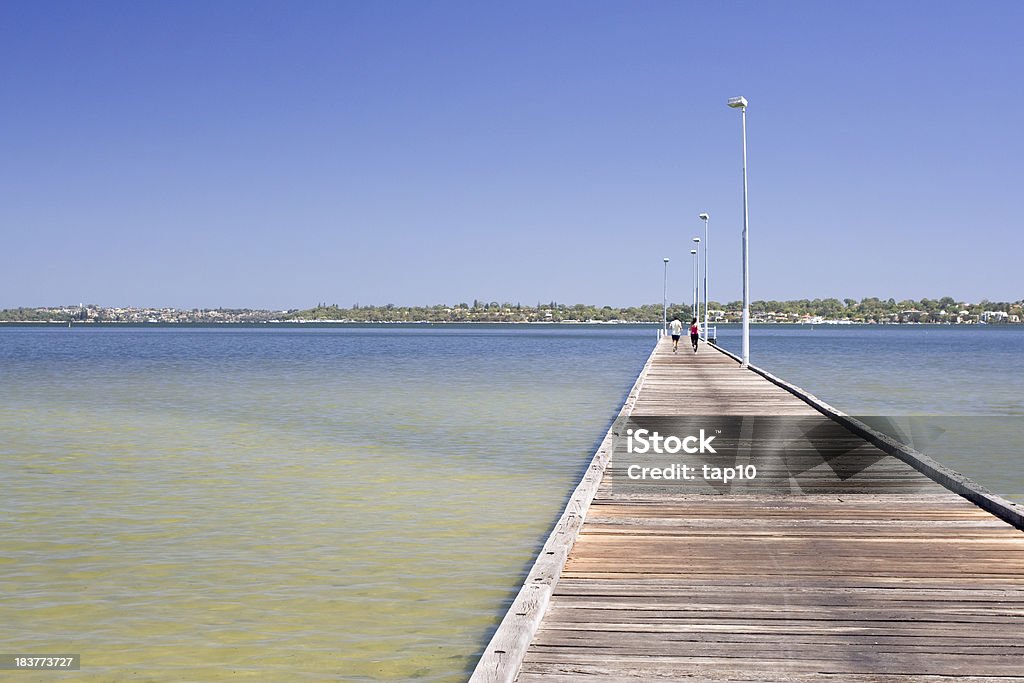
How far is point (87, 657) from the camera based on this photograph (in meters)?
7.18

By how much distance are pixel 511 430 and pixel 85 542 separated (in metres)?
12.4

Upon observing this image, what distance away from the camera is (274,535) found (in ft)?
36.8

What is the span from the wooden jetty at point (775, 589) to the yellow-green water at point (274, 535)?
0.98 metres

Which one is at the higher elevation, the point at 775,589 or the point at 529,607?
the point at 529,607

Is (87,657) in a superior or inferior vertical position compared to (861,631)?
inferior

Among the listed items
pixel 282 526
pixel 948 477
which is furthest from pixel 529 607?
pixel 948 477

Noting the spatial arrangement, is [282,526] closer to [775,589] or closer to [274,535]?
[274,535]

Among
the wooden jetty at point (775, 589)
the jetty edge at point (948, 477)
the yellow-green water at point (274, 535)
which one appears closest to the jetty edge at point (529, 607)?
the wooden jetty at point (775, 589)

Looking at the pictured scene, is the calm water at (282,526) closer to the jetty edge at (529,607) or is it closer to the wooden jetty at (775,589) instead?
the jetty edge at (529,607)

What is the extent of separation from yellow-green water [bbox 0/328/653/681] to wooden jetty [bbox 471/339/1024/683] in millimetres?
983

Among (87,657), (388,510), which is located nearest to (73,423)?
(388,510)

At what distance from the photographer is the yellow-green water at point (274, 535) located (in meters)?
7.36

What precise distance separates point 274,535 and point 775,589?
6.02 metres

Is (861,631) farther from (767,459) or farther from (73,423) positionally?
(73,423)
